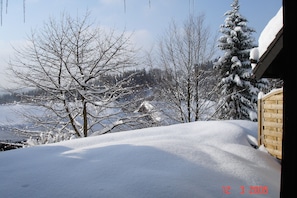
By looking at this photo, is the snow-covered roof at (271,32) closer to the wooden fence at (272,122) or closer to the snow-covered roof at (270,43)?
the snow-covered roof at (270,43)

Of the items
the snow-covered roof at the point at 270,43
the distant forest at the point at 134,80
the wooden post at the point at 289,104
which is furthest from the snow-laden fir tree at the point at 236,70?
the wooden post at the point at 289,104

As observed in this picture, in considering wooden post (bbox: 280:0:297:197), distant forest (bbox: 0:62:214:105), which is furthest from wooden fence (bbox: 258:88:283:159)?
distant forest (bbox: 0:62:214:105)

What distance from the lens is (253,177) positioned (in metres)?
2.96

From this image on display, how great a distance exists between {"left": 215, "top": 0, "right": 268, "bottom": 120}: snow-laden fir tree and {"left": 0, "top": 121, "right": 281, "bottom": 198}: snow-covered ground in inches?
490

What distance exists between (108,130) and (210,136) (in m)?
7.32

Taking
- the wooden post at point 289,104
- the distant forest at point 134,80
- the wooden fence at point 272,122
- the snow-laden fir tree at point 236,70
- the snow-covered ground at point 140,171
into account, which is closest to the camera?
the wooden post at point 289,104

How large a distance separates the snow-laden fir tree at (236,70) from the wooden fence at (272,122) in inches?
435

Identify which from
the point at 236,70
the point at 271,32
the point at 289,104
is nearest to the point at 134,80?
the point at 236,70

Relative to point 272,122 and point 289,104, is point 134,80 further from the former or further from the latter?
point 289,104

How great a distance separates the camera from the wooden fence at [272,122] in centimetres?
449

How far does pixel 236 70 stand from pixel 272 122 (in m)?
12.6

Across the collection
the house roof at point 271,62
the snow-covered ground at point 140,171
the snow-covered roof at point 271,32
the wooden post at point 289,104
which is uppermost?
the snow-covered roof at point 271,32

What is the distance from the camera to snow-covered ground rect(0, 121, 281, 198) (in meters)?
2.28

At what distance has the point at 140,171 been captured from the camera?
2.67m
